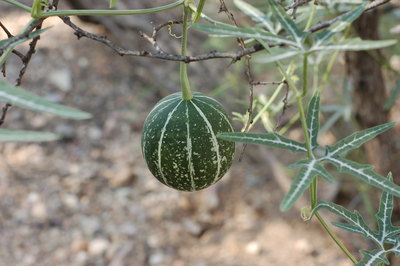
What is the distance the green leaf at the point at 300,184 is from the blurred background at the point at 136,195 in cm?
182

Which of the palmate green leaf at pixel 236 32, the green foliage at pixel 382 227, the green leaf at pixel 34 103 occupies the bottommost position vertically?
the green foliage at pixel 382 227

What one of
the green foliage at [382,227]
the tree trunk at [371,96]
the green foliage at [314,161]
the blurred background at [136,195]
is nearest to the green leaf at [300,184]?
the green foliage at [314,161]

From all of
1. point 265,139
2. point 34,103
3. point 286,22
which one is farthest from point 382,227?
point 34,103

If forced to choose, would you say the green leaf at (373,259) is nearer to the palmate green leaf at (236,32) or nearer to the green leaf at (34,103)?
the palmate green leaf at (236,32)

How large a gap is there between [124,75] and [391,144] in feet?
8.32

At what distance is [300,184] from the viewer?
2.66 feet

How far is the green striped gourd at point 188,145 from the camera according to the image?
113 centimetres

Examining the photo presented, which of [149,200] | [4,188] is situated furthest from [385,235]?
[4,188]

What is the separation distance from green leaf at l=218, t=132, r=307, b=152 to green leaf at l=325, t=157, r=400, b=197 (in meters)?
0.08

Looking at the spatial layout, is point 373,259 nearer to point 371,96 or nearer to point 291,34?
point 291,34

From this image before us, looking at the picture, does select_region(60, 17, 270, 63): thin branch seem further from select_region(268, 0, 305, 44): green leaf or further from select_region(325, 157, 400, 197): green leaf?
select_region(325, 157, 400, 197): green leaf

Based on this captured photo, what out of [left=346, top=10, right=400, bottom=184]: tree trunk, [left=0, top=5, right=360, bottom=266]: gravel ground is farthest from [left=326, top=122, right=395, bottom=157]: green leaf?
[left=0, top=5, right=360, bottom=266]: gravel ground

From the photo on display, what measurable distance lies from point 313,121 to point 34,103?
0.52 m

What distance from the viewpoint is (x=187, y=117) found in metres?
1.15
